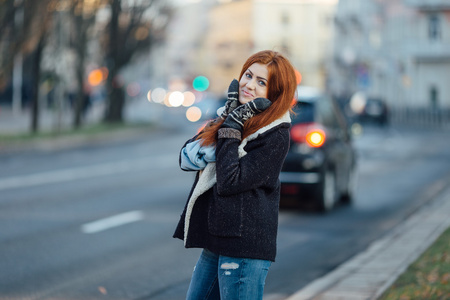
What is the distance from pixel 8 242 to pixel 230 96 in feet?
21.3

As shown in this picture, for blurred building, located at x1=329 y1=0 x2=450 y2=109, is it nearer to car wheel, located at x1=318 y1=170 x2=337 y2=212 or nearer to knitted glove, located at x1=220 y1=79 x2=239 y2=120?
car wheel, located at x1=318 y1=170 x2=337 y2=212

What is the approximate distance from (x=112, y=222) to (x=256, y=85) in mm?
7837

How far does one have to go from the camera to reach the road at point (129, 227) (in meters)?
7.75

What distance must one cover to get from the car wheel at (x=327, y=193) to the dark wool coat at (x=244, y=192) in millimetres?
8683

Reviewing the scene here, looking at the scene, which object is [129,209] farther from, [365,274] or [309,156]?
[365,274]

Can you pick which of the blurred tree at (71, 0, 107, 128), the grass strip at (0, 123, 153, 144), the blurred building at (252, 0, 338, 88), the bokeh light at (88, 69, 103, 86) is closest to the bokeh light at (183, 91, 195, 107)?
the blurred building at (252, 0, 338, 88)

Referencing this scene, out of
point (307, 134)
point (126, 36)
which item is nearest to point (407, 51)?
point (126, 36)

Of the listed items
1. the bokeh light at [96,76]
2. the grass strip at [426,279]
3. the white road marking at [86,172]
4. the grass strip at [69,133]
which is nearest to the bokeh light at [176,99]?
the bokeh light at [96,76]

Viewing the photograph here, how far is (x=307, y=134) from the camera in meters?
12.4

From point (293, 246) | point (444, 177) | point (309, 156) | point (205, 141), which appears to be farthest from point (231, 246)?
point (444, 177)

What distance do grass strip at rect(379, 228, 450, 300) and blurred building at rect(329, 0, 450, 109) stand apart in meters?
52.1

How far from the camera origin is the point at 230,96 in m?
3.86

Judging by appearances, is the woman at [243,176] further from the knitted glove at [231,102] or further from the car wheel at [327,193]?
the car wheel at [327,193]

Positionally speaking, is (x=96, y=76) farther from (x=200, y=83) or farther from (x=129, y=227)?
(x=200, y=83)
